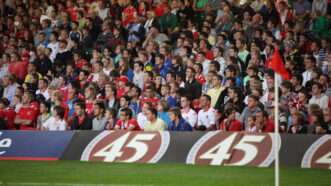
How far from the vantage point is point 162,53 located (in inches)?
866

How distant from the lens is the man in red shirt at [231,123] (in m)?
17.7

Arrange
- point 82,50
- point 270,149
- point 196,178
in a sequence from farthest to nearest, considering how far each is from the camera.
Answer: point 82,50
point 270,149
point 196,178

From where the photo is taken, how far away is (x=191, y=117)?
1866cm

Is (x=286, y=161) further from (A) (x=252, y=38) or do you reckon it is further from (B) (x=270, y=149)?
(A) (x=252, y=38)

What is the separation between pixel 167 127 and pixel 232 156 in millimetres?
2100

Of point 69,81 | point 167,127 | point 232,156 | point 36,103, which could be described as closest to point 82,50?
point 69,81

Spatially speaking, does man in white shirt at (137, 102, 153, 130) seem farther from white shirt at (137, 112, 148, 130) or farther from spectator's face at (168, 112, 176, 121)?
spectator's face at (168, 112, 176, 121)

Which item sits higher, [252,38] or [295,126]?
[252,38]

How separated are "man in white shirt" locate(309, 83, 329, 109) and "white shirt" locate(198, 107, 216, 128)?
214 cm

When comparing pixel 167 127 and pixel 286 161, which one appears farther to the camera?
pixel 167 127

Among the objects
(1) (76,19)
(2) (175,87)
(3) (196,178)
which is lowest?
(3) (196,178)

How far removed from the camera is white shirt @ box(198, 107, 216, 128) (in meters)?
18.4

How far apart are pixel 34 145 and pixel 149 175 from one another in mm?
3538

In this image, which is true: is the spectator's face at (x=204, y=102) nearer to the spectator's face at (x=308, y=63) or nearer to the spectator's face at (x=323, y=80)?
the spectator's face at (x=323, y=80)
